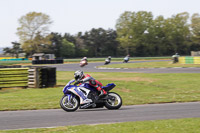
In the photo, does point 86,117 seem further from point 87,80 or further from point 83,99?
point 87,80

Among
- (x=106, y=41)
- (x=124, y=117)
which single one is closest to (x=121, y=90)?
(x=124, y=117)

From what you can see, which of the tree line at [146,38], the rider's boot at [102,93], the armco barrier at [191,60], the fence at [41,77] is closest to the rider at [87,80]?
the rider's boot at [102,93]

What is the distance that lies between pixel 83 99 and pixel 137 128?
3557 millimetres

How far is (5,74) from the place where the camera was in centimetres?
1931

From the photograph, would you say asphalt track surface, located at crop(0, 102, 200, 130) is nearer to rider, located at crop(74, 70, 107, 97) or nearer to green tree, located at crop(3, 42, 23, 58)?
rider, located at crop(74, 70, 107, 97)

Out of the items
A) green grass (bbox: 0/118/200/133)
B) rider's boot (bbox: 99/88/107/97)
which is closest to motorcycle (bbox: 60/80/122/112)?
rider's boot (bbox: 99/88/107/97)

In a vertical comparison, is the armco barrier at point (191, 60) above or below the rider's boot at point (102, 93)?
above

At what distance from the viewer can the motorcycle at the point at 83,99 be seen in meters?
10.4

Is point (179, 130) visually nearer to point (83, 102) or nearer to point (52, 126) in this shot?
point (52, 126)

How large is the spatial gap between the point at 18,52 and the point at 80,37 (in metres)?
32.2

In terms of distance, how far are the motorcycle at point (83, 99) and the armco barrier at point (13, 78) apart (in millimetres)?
9689

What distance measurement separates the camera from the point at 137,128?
283 inches

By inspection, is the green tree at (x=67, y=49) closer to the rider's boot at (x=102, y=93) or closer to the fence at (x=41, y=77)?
the fence at (x=41, y=77)

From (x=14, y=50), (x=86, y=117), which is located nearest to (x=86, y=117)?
(x=86, y=117)
